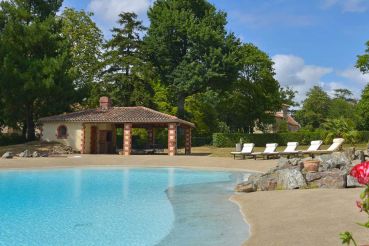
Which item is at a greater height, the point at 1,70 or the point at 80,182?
the point at 1,70

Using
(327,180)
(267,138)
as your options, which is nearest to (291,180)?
(327,180)

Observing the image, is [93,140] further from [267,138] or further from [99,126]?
[267,138]

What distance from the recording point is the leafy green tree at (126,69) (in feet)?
142

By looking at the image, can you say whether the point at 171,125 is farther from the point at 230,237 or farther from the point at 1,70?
the point at 230,237

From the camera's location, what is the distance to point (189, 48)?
146ft

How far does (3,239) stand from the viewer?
8.24 m

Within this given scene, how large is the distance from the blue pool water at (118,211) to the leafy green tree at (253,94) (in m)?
31.8

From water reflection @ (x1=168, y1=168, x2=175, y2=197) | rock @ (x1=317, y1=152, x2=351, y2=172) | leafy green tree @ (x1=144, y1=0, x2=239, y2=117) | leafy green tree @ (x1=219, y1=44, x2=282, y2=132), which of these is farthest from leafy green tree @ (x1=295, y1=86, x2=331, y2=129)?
rock @ (x1=317, y1=152, x2=351, y2=172)

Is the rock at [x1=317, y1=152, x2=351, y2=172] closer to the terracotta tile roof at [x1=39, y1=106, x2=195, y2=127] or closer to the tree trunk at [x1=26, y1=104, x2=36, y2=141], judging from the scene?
the terracotta tile roof at [x1=39, y1=106, x2=195, y2=127]

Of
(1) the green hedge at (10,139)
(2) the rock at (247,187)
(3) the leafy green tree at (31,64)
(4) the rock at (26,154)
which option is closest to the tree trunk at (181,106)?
(3) the leafy green tree at (31,64)

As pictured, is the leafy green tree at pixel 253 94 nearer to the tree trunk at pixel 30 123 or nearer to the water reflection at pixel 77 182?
the tree trunk at pixel 30 123

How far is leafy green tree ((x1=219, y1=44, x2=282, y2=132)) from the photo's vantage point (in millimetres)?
50500

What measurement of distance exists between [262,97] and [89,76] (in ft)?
68.9

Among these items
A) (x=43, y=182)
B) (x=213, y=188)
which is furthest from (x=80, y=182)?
(x=213, y=188)
